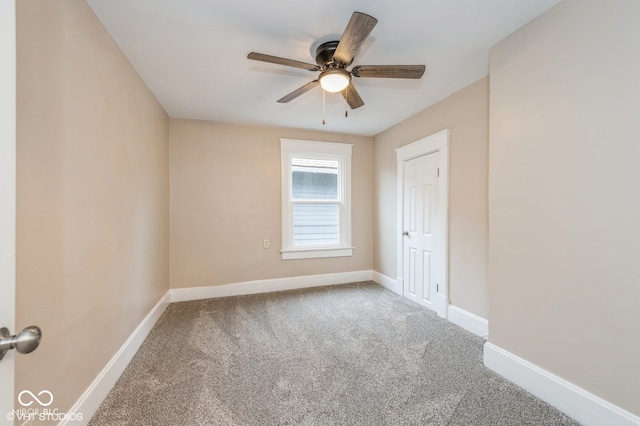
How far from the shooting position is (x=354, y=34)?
1480 mm

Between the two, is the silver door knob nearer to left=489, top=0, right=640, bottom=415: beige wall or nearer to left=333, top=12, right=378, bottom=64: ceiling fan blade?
left=333, top=12, right=378, bottom=64: ceiling fan blade

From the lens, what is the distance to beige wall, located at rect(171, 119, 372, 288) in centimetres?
341

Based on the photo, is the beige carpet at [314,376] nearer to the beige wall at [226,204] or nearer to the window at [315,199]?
the beige wall at [226,204]

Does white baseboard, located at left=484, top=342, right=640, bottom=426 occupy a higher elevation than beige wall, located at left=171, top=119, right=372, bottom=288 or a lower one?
lower

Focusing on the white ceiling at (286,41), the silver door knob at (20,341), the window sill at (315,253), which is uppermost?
the white ceiling at (286,41)

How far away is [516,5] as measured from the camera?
158 cm

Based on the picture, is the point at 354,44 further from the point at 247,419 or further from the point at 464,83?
the point at 247,419

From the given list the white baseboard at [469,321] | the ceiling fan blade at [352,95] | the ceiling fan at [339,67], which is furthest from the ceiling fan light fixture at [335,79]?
the white baseboard at [469,321]

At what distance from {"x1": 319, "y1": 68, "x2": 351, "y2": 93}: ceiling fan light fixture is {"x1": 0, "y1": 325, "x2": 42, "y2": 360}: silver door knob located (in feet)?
6.27

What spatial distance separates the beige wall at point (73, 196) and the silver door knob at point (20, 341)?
22.9 inches

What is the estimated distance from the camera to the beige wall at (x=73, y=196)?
107 centimetres

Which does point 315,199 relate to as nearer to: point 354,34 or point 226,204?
point 226,204

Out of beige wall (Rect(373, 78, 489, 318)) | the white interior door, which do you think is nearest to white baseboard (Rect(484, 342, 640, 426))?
beige wall (Rect(373, 78, 489, 318))

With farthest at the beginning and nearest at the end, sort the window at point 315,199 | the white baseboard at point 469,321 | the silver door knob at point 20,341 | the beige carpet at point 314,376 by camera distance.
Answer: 1. the window at point 315,199
2. the white baseboard at point 469,321
3. the beige carpet at point 314,376
4. the silver door knob at point 20,341
